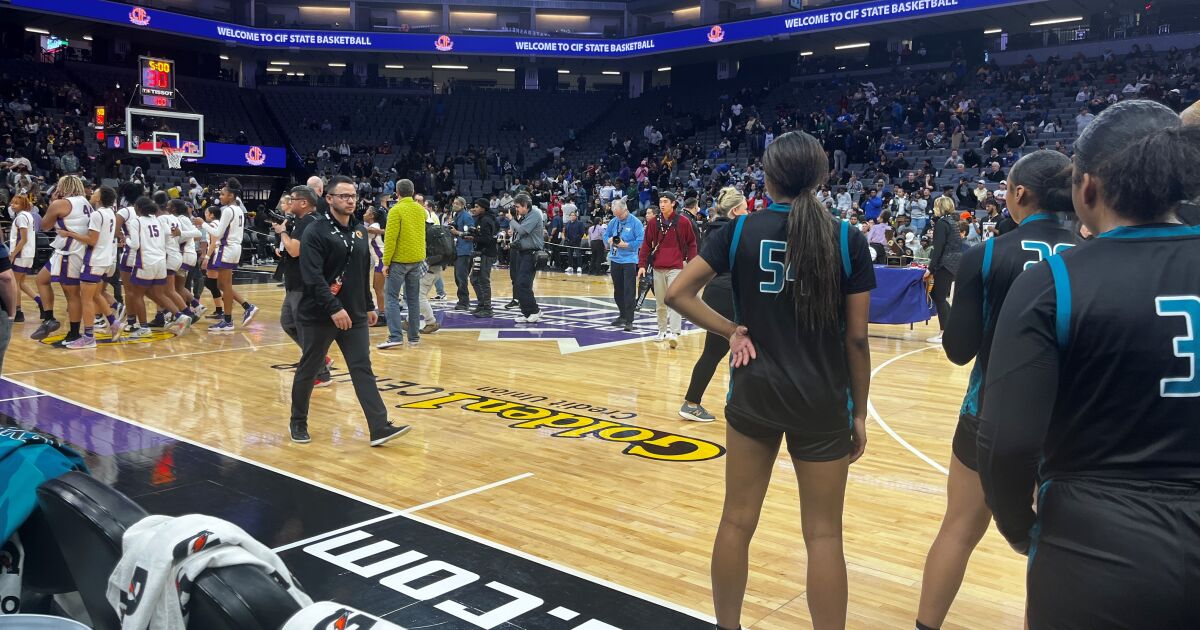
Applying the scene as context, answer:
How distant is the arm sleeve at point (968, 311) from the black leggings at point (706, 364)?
11.5 ft

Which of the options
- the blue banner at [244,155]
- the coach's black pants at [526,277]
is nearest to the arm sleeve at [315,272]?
the coach's black pants at [526,277]

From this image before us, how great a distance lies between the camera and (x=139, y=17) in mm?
30625

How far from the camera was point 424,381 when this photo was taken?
7.81 metres

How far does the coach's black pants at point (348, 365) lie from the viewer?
5570 mm

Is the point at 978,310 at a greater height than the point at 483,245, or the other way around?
the point at 483,245

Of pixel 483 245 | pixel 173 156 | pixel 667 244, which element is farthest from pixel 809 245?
pixel 173 156

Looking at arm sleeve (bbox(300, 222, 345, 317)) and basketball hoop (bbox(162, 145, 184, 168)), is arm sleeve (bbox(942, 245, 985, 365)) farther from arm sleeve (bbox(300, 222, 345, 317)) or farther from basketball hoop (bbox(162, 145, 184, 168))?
basketball hoop (bbox(162, 145, 184, 168))

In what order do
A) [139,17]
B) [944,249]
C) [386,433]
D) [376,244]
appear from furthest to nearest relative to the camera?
1. [139,17]
2. [376,244]
3. [944,249]
4. [386,433]

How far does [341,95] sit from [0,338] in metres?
36.2

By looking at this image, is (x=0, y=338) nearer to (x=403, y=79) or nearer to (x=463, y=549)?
(x=463, y=549)

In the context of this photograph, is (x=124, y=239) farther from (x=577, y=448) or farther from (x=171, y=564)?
(x=171, y=564)

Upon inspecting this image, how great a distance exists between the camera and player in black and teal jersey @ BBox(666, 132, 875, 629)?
104 inches

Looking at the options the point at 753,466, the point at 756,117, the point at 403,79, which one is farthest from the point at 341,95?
the point at 753,466

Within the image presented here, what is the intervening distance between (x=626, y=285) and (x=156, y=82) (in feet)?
68.8
